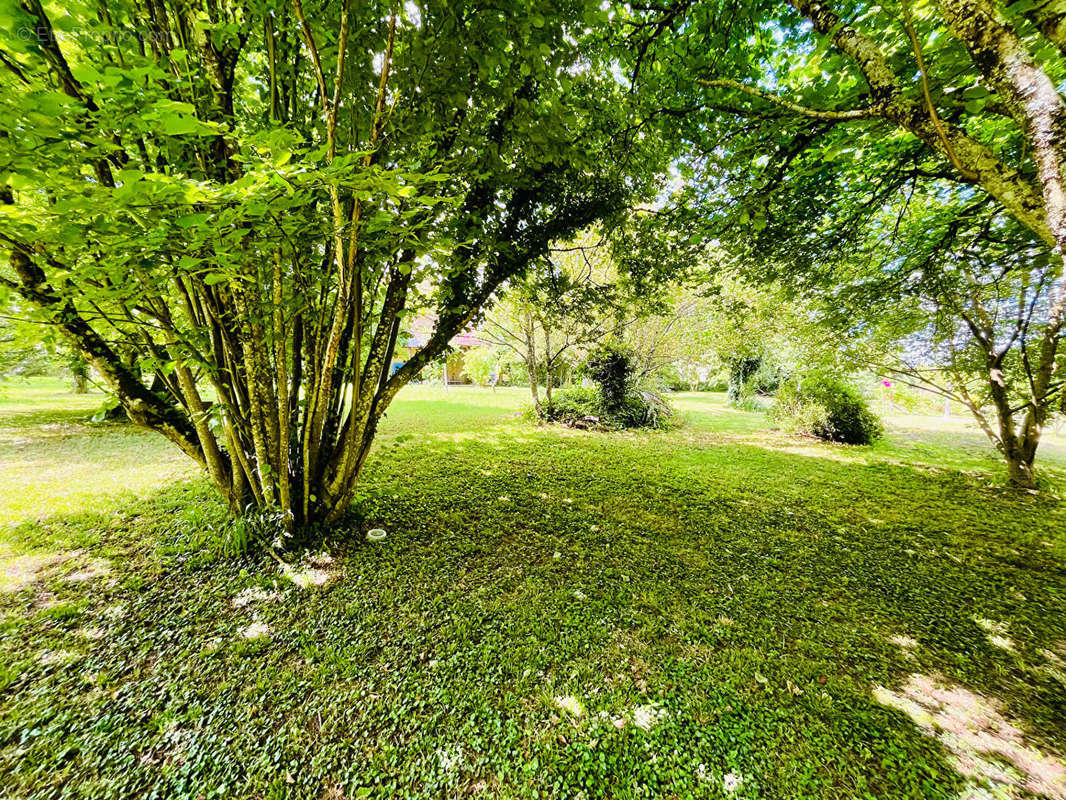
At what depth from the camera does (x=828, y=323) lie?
6793 millimetres

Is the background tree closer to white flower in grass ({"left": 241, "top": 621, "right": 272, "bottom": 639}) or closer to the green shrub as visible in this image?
the green shrub

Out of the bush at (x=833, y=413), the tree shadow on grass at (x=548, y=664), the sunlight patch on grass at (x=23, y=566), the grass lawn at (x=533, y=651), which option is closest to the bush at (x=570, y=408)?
the bush at (x=833, y=413)

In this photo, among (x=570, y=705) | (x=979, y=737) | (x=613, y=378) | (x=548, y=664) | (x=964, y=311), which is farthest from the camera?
(x=613, y=378)

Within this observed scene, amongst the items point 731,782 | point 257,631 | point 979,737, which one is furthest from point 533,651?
point 979,737

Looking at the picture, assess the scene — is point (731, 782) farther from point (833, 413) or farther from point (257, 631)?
point (833, 413)

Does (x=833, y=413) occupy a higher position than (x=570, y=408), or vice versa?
(x=833, y=413)

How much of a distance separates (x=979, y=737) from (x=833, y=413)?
33.6 ft

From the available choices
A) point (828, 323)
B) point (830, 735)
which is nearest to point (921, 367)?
point (828, 323)

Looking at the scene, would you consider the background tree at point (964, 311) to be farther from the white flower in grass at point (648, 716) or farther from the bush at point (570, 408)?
the bush at point (570, 408)

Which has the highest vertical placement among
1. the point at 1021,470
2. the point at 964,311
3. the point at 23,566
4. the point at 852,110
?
the point at 852,110

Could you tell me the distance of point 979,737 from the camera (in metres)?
2.00

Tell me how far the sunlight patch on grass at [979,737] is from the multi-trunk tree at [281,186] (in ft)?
13.0

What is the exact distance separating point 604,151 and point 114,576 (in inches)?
248

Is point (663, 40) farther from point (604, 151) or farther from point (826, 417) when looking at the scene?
point (826, 417)
